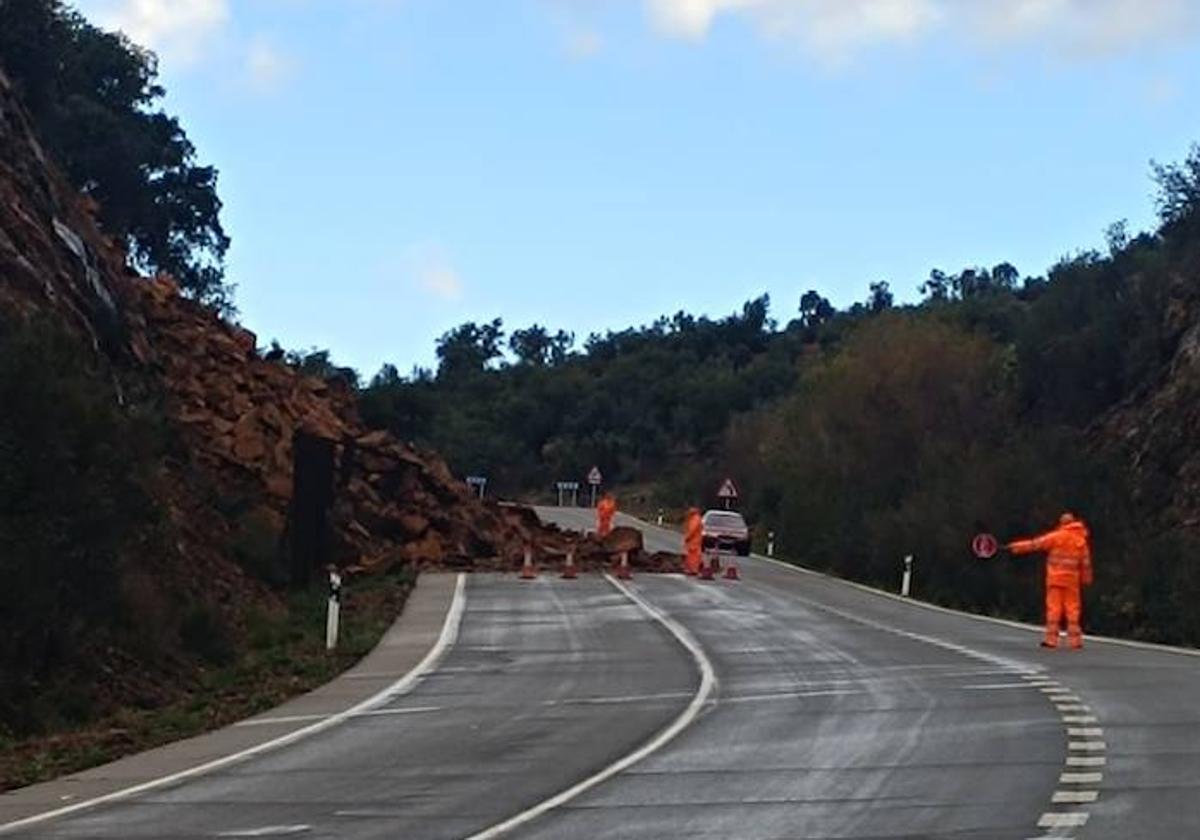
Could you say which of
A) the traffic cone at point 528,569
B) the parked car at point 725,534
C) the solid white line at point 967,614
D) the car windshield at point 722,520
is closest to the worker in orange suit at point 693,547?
the solid white line at point 967,614

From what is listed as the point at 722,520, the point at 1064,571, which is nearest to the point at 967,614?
the point at 1064,571

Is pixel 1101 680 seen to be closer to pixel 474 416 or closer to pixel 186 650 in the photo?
pixel 186 650

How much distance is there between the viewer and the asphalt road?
12438 mm

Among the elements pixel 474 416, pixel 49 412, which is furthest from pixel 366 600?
pixel 474 416

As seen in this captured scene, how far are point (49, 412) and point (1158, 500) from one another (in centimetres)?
2827

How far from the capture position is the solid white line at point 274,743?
44.1 ft

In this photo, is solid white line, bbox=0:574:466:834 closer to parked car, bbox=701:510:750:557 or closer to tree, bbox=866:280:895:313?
parked car, bbox=701:510:750:557

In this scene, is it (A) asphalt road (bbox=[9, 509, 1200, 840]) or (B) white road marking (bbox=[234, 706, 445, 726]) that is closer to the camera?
(A) asphalt road (bbox=[9, 509, 1200, 840])

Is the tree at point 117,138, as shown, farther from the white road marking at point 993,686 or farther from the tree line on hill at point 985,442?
the white road marking at point 993,686

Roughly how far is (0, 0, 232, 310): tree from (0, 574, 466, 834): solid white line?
3113 centimetres

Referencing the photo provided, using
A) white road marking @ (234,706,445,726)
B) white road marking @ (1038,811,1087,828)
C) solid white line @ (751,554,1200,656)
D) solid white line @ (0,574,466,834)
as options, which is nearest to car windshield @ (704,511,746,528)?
solid white line @ (751,554,1200,656)

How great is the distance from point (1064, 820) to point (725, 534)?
2016 inches

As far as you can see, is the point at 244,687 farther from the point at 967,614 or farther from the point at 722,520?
the point at 722,520

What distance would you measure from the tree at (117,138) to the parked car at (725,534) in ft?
59.0
